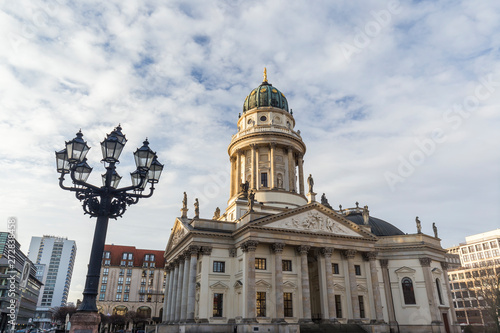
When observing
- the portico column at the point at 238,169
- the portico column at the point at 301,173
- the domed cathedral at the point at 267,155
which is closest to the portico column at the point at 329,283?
the domed cathedral at the point at 267,155

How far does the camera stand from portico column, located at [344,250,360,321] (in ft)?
130

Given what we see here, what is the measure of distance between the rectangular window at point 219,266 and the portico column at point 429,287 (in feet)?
83.8

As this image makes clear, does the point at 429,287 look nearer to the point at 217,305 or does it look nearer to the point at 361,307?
the point at 361,307

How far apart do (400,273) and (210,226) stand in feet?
84.5

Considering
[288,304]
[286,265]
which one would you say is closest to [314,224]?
[286,265]

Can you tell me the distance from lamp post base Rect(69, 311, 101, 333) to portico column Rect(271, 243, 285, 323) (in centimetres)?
2915

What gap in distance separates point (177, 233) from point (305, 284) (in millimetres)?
20163

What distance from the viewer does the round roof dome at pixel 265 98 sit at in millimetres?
58406

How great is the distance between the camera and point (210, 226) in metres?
42.3

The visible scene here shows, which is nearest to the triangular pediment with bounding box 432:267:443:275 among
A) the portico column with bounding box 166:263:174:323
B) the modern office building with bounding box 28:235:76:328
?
the portico column with bounding box 166:263:174:323

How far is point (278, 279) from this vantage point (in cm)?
3753

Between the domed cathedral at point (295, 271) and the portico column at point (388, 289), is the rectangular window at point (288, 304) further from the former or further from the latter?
the portico column at point (388, 289)

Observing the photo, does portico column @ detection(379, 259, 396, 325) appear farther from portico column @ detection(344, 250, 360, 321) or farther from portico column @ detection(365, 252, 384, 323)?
portico column @ detection(344, 250, 360, 321)

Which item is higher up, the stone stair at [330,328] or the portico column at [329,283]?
the portico column at [329,283]
